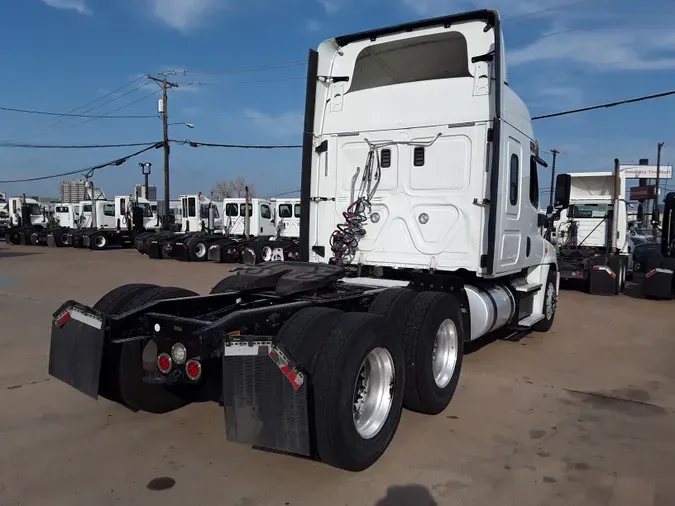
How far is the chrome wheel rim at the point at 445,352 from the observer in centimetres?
498

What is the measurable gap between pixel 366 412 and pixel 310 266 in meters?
1.79

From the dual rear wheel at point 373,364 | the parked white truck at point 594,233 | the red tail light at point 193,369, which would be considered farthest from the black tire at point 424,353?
the parked white truck at point 594,233

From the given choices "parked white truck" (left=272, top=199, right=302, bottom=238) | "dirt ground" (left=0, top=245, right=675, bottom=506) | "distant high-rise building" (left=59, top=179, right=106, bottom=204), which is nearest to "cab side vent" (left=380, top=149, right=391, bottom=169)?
"dirt ground" (left=0, top=245, right=675, bottom=506)

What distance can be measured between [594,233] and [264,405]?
15076mm

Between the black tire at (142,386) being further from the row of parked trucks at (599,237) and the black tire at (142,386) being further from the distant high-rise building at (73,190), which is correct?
the distant high-rise building at (73,190)

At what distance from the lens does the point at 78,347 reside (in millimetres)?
3916

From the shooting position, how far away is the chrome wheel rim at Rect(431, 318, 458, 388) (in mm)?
4984

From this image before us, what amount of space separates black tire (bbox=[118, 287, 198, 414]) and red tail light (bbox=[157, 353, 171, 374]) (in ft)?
0.85

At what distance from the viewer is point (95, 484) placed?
3488 millimetres

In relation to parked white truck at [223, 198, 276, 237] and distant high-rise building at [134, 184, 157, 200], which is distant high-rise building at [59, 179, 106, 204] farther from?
parked white truck at [223, 198, 276, 237]

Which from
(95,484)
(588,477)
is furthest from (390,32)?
(95,484)

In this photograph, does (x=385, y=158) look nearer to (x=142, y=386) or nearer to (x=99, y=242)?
(x=142, y=386)

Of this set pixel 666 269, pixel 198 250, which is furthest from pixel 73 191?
pixel 666 269

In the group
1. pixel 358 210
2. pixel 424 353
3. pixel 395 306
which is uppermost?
pixel 358 210
